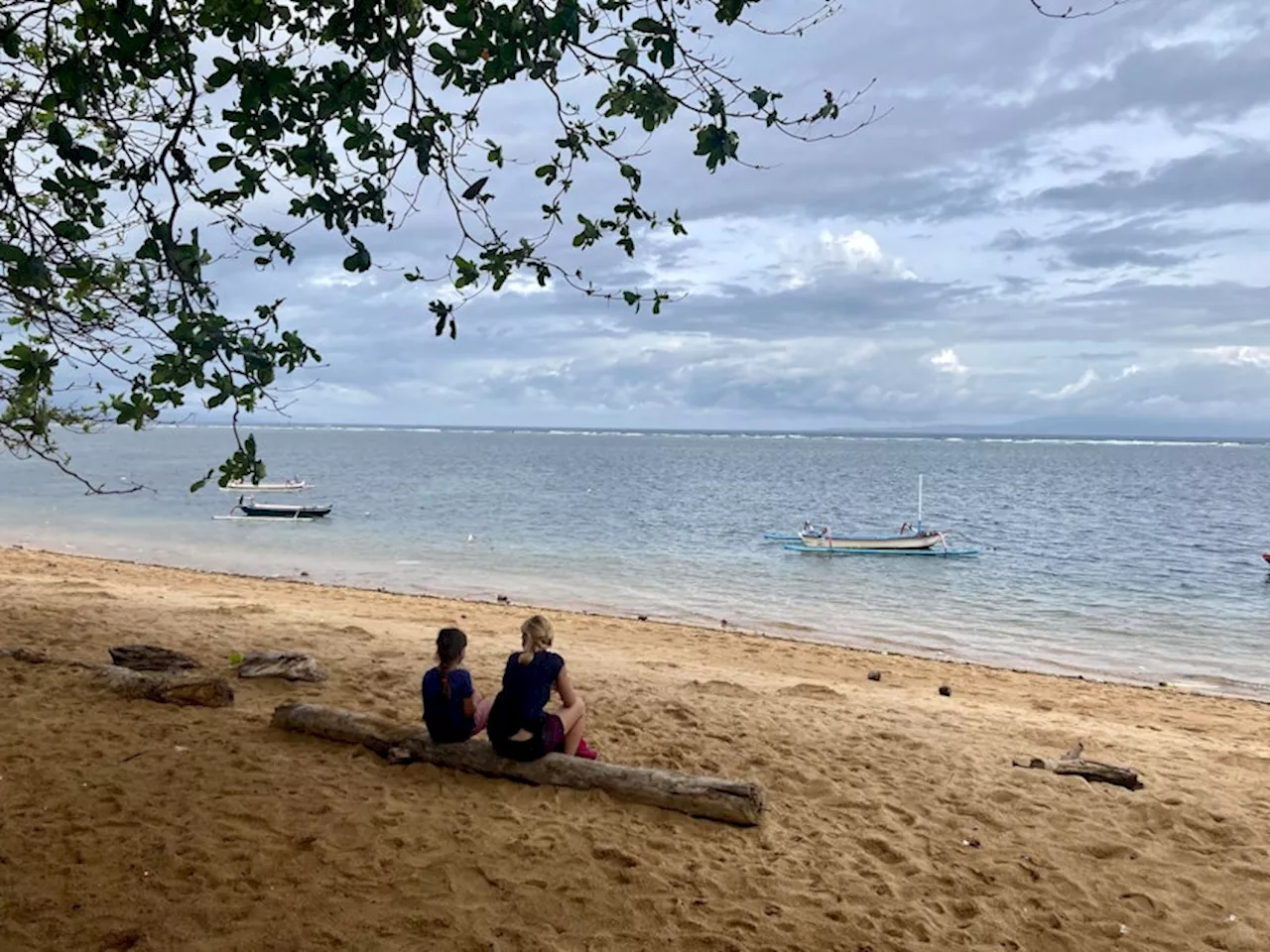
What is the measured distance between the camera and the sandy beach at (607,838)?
413 cm

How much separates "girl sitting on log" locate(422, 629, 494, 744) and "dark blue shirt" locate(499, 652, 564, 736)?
305mm

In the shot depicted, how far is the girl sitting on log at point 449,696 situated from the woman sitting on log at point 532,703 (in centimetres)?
20

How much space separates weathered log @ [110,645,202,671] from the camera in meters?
7.80

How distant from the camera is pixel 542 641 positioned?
5695 mm

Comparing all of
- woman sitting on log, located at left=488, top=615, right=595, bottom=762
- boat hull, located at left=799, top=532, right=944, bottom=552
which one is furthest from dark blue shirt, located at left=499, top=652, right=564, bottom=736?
boat hull, located at left=799, top=532, right=944, bottom=552

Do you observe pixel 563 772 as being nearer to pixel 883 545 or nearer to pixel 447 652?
pixel 447 652

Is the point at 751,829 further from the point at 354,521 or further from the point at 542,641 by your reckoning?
the point at 354,521

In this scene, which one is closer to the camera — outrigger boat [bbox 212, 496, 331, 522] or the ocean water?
the ocean water

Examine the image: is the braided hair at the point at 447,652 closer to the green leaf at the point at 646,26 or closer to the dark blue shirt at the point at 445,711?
the dark blue shirt at the point at 445,711

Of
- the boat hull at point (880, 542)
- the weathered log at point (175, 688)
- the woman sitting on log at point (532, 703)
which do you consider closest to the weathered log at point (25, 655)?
the weathered log at point (175, 688)

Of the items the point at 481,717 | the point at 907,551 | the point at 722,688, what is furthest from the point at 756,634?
the point at 907,551

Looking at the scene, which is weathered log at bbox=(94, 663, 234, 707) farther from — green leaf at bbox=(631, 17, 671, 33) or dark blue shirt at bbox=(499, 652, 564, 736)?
green leaf at bbox=(631, 17, 671, 33)

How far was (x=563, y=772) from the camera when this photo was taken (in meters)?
5.68

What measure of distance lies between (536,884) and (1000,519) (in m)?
49.7
